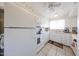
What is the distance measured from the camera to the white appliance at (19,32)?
1.33 meters

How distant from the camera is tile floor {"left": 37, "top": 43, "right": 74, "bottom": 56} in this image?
1299mm

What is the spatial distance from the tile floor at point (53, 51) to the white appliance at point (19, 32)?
0.14 meters

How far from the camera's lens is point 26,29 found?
1363mm

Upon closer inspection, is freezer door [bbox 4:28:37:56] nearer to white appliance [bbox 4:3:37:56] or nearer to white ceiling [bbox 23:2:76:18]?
white appliance [bbox 4:3:37:56]

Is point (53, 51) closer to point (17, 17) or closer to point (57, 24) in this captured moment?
point (57, 24)

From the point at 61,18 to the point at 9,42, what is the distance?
31.5 inches

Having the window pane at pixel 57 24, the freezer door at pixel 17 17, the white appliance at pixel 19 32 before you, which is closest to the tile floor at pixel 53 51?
the white appliance at pixel 19 32

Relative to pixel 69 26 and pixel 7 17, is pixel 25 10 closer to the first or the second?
pixel 7 17

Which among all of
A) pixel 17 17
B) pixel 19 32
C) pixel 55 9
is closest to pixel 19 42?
pixel 19 32

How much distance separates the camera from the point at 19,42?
140cm

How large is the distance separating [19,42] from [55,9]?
686 millimetres

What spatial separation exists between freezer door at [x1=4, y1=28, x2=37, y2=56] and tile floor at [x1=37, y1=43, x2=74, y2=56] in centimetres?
14

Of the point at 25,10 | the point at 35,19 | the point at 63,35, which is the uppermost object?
the point at 25,10

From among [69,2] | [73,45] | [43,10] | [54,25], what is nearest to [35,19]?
[43,10]
